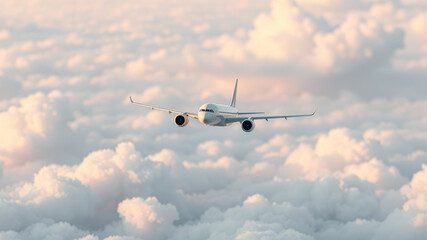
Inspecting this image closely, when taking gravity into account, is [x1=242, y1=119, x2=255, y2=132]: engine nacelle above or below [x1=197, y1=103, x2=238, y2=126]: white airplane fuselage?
below

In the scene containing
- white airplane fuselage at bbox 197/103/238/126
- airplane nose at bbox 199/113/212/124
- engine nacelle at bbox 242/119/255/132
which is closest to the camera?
airplane nose at bbox 199/113/212/124

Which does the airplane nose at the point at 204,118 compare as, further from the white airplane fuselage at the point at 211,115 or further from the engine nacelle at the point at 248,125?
the engine nacelle at the point at 248,125

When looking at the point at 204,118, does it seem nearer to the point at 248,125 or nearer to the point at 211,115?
the point at 211,115

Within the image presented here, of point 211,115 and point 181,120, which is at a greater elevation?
point 211,115

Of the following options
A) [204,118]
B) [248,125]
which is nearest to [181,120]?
[204,118]

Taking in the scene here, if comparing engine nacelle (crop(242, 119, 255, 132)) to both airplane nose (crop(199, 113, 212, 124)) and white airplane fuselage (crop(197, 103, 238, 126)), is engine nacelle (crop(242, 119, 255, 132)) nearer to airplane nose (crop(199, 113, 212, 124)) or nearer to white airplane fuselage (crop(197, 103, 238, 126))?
white airplane fuselage (crop(197, 103, 238, 126))

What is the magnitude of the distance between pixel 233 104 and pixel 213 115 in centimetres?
5187

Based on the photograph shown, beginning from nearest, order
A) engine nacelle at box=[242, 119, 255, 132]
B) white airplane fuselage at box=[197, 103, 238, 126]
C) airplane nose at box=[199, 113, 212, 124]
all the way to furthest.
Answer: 1. airplane nose at box=[199, 113, 212, 124]
2. white airplane fuselage at box=[197, 103, 238, 126]
3. engine nacelle at box=[242, 119, 255, 132]

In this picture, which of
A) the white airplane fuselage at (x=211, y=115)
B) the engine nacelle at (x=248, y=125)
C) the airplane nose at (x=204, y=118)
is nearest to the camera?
the airplane nose at (x=204, y=118)

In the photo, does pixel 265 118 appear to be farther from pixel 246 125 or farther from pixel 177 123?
pixel 177 123

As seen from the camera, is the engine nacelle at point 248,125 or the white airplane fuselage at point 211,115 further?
the engine nacelle at point 248,125

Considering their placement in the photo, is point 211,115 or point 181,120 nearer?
point 211,115

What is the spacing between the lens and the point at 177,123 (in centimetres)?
10431

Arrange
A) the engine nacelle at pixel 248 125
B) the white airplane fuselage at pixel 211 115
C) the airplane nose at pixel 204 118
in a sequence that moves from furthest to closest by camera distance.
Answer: the engine nacelle at pixel 248 125 → the white airplane fuselage at pixel 211 115 → the airplane nose at pixel 204 118
